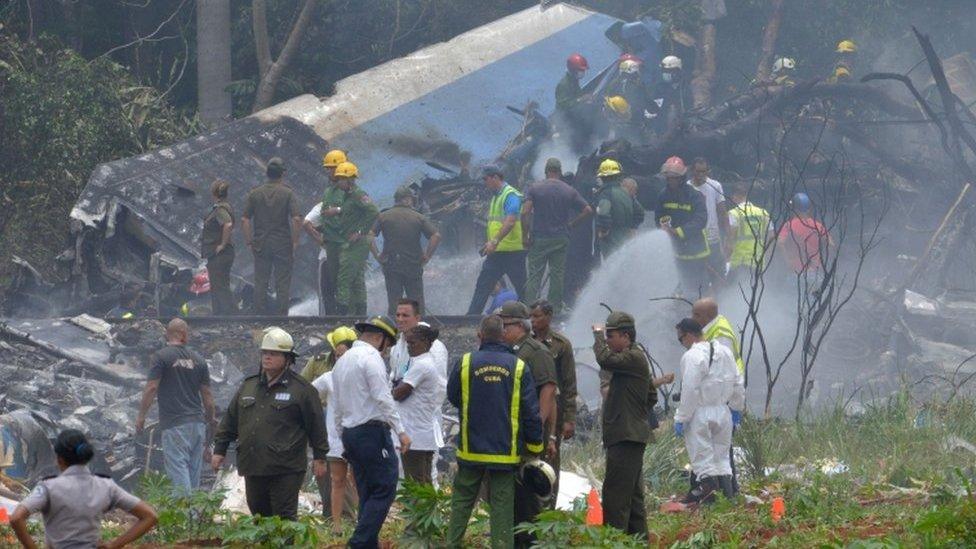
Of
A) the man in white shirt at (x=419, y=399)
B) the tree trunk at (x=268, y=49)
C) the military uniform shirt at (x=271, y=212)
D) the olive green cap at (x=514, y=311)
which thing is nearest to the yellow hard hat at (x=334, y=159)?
the military uniform shirt at (x=271, y=212)

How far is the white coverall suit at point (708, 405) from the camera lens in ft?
31.9

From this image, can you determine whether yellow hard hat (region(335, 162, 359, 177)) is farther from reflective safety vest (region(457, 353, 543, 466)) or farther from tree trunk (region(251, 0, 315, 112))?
reflective safety vest (region(457, 353, 543, 466))

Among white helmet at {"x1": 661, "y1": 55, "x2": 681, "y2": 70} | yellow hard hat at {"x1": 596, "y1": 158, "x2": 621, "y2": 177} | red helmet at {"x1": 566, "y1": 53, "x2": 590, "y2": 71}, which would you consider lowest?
yellow hard hat at {"x1": 596, "y1": 158, "x2": 621, "y2": 177}

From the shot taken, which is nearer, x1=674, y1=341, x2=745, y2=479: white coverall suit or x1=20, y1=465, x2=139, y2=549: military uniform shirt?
x1=20, y1=465, x2=139, y2=549: military uniform shirt

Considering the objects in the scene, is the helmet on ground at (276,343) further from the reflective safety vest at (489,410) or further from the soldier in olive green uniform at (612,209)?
the soldier in olive green uniform at (612,209)

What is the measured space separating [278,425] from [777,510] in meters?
3.19

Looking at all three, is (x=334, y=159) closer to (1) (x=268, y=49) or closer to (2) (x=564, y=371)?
(1) (x=268, y=49)

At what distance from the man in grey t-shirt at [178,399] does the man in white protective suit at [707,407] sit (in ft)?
11.2

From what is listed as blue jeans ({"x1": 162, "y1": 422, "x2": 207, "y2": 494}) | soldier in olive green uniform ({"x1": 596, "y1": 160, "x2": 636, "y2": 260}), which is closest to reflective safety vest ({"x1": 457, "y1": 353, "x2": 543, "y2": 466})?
blue jeans ({"x1": 162, "y1": 422, "x2": 207, "y2": 494})

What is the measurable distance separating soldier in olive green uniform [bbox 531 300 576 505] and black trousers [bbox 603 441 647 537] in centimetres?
62

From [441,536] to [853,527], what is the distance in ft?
8.03

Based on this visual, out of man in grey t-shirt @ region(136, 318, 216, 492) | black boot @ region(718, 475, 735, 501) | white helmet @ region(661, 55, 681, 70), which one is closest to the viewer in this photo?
black boot @ region(718, 475, 735, 501)

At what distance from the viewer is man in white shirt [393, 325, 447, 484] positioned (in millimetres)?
8930

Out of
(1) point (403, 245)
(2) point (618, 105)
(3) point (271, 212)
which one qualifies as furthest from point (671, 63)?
(3) point (271, 212)
